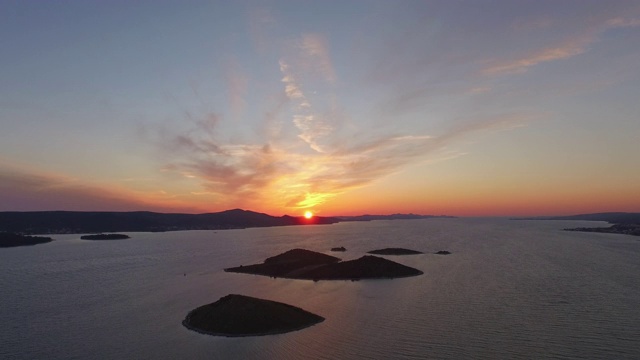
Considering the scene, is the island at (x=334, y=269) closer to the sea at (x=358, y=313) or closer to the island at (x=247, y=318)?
the sea at (x=358, y=313)

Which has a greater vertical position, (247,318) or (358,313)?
(247,318)

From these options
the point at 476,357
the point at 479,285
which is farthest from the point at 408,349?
the point at 479,285

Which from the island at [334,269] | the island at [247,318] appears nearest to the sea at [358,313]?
the island at [247,318]

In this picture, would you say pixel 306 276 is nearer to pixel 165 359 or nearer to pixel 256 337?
pixel 256 337

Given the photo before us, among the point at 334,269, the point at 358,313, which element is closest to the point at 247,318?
the point at 358,313

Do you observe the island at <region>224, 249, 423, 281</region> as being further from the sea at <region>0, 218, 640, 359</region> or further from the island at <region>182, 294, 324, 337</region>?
the island at <region>182, 294, 324, 337</region>

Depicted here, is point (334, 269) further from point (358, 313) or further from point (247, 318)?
point (247, 318)

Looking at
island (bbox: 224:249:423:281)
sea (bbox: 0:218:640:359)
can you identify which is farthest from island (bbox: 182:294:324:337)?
island (bbox: 224:249:423:281)
